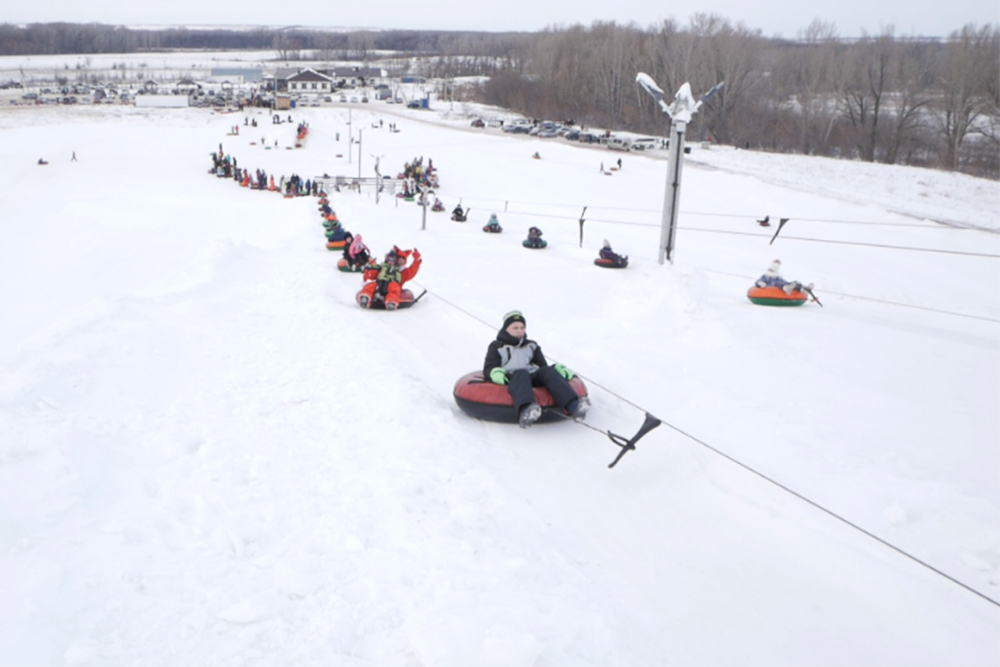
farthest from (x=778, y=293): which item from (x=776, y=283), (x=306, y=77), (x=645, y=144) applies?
(x=306, y=77)

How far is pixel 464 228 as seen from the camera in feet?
65.9

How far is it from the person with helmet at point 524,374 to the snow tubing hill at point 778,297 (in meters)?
7.14

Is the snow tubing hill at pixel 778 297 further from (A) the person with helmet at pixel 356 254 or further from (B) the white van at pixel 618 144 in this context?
(B) the white van at pixel 618 144

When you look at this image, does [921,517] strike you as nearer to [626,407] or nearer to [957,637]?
[957,637]

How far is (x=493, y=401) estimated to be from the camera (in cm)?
595

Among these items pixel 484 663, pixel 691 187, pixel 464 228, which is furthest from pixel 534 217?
pixel 484 663

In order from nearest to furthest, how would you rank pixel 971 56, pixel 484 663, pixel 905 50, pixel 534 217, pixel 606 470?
pixel 484 663, pixel 606 470, pixel 534 217, pixel 971 56, pixel 905 50

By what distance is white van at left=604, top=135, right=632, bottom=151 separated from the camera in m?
49.0

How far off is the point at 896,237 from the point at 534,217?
→ 11555mm

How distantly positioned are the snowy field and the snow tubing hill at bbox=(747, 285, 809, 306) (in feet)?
1.19

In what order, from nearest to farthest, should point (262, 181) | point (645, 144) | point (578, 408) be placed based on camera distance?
point (578, 408) < point (262, 181) < point (645, 144)

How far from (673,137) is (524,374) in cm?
570

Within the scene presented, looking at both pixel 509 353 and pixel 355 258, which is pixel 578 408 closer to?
pixel 509 353

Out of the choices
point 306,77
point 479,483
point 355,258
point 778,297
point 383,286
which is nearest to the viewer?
point 479,483
